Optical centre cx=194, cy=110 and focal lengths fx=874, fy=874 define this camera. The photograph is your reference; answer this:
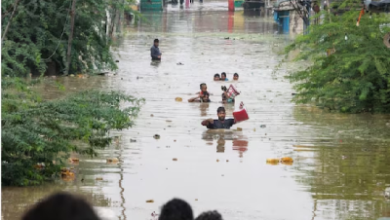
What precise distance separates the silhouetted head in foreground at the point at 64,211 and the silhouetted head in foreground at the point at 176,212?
143 cm

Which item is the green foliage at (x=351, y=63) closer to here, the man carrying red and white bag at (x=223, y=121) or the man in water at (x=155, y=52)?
the man carrying red and white bag at (x=223, y=121)

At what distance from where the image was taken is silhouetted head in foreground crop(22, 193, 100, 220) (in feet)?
6.08

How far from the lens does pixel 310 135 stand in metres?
15.5

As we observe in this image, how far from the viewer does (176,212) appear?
10.9 feet

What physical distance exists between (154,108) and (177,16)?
44681mm

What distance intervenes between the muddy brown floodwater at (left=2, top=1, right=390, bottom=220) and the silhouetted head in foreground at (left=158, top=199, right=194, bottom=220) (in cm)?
407

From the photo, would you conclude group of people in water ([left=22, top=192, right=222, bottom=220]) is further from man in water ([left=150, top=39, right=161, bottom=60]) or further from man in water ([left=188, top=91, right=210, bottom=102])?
man in water ([left=150, top=39, right=161, bottom=60])

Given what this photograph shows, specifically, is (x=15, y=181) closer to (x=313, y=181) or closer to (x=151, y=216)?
(x=151, y=216)

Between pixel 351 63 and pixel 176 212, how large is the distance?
1513cm

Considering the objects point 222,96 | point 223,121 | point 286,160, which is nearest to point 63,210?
point 286,160


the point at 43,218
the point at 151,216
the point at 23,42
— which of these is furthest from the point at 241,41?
the point at 43,218

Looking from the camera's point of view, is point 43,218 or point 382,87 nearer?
point 43,218

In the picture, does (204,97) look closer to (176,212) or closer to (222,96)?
(222,96)

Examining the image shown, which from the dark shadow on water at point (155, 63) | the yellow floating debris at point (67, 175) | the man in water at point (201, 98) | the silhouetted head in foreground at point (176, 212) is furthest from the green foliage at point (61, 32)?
the silhouetted head in foreground at point (176, 212)
